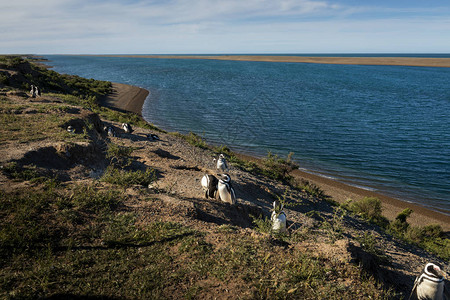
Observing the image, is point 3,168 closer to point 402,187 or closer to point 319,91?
point 402,187

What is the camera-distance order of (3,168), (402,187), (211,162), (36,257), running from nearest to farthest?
(36,257) < (3,168) < (211,162) < (402,187)

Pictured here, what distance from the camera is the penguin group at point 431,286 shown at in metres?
5.72

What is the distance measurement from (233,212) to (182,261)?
412 centimetres

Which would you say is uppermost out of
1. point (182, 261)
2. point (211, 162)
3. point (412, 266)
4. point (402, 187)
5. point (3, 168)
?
point (3, 168)

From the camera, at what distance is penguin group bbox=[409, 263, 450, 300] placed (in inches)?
225

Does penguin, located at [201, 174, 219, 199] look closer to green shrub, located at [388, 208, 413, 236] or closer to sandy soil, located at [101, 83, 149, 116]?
green shrub, located at [388, 208, 413, 236]

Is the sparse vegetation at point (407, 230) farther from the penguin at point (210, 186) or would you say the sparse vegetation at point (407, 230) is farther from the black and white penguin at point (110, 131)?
the black and white penguin at point (110, 131)

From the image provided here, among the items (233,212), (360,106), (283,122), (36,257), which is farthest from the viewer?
(360,106)

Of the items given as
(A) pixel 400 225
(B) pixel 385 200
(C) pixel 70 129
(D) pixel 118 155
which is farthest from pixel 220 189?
(B) pixel 385 200

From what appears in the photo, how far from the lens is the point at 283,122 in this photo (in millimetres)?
39781

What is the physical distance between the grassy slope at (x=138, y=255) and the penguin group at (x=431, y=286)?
0.50m

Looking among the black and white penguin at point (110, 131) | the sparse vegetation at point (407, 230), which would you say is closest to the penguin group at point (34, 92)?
the black and white penguin at point (110, 131)

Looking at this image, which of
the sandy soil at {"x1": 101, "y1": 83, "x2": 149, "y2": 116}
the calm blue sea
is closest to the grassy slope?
the calm blue sea

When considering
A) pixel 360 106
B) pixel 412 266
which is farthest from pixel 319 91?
pixel 412 266
